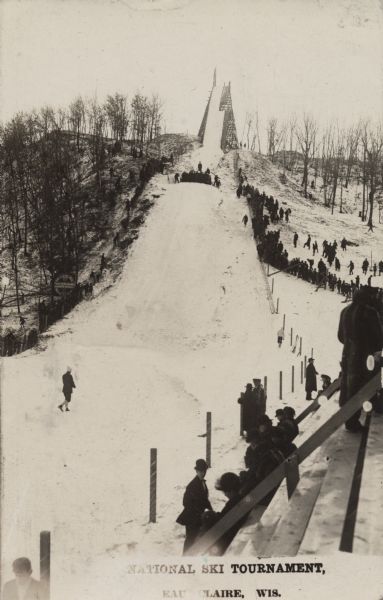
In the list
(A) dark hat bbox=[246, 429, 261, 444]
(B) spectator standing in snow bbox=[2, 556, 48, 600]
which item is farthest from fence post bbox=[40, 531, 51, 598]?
(A) dark hat bbox=[246, 429, 261, 444]

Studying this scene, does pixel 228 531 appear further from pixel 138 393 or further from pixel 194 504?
pixel 138 393

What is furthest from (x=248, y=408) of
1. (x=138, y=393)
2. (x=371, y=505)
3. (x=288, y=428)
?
(x=371, y=505)

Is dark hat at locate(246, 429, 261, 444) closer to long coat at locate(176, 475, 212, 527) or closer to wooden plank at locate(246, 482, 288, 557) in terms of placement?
wooden plank at locate(246, 482, 288, 557)

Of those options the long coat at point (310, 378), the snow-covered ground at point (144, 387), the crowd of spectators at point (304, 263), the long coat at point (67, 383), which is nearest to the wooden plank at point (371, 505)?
the snow-covered ground at point (144, 387)

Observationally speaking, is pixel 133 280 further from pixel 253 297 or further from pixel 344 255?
pixel 344 255

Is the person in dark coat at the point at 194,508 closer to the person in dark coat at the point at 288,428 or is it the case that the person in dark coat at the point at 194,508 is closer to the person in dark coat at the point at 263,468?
the person in dark coat at the point at 263,468

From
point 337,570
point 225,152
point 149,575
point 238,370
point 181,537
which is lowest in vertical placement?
point 238,370

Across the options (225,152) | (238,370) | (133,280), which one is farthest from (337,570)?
(225,152)
